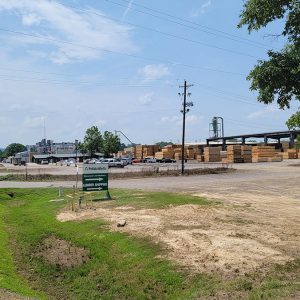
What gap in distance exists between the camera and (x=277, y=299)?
28.3ft

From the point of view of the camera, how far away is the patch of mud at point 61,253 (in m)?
13.7

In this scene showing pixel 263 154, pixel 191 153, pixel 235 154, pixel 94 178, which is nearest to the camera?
pixel 94 178

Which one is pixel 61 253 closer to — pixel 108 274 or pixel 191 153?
pixel 108 274

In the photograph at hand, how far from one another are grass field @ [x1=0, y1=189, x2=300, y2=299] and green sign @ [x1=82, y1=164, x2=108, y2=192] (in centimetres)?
650

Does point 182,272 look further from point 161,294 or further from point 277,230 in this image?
point 277,230

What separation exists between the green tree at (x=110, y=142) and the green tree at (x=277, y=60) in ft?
392

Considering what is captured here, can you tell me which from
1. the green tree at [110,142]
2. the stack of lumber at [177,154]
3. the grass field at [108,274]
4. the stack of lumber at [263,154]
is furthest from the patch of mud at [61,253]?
the green tree at [110,142]

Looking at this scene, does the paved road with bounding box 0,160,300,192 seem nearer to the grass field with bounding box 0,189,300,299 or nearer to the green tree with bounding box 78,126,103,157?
the grass field with bounding box 0,189,300,299

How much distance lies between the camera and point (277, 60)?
33.6ft

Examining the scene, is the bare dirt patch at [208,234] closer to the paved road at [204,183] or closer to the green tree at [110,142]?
the paved road at [204,183]

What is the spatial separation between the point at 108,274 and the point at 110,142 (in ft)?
387

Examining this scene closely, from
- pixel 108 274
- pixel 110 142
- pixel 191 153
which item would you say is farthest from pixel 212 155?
pixel 108 274

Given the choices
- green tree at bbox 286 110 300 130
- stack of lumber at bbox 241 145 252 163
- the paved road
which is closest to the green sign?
the paved road

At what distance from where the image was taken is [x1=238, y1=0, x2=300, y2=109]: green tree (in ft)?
29.9
